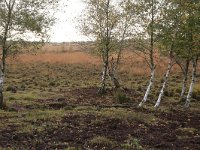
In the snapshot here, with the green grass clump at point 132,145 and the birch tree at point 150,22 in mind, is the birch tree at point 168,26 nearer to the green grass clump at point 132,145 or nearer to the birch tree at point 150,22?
the birch tree at point 150,22

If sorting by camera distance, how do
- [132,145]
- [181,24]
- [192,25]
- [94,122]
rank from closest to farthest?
[132,145], [94,122], [181,24], [192,25]

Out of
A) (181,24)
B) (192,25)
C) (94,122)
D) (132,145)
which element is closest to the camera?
(132,145)

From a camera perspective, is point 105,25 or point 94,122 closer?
point 94,122

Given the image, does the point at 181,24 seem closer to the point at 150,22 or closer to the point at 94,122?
the point at 150,22

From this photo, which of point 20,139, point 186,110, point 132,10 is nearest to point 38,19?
point 132,10

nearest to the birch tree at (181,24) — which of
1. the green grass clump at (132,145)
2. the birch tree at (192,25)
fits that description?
the birch tree at (192,25)

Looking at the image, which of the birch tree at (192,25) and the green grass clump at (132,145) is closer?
the green grass clump at (132,145)

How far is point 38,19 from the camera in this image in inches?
1174

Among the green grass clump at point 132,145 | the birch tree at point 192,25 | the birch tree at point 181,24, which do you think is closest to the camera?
the green grass clump at point 132,145

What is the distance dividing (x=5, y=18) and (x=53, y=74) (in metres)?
37.9

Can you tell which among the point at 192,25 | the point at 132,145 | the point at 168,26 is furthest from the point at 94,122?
the point at 192,25

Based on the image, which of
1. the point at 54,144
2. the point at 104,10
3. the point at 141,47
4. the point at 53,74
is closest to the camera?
the point at 54,144

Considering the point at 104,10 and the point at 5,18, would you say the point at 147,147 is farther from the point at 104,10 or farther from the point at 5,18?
the point at 104,10

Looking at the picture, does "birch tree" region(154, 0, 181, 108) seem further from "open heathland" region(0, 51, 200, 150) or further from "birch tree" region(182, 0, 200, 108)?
"open heathland" region(0, 51, 200, 150)
